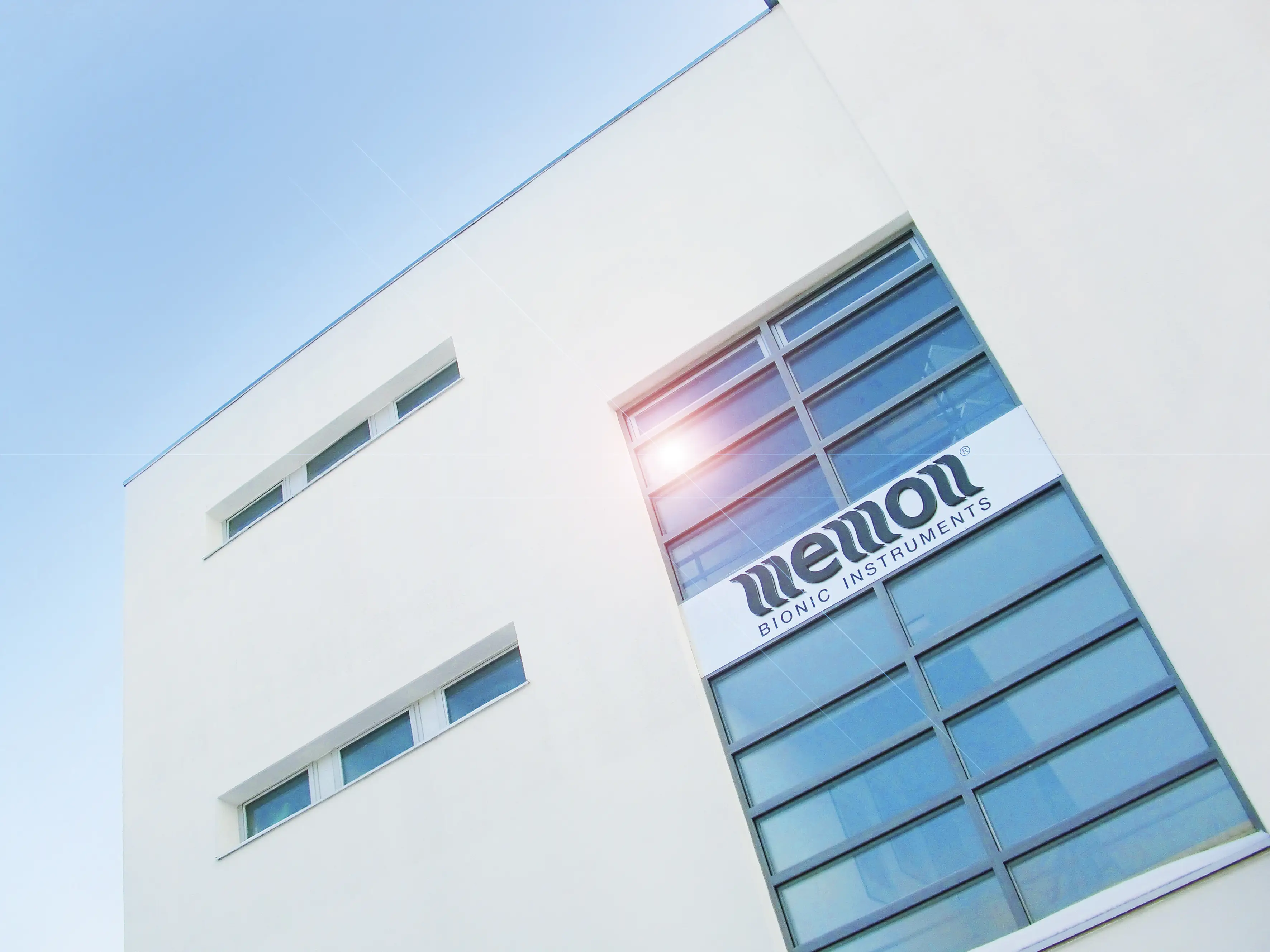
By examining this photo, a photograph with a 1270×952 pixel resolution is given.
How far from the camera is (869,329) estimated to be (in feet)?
26.4

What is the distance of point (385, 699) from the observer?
9.05 metres

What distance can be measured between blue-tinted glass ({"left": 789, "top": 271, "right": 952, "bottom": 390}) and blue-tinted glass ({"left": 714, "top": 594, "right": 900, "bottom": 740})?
1891 mm

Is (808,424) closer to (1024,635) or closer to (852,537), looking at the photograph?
(852,537)

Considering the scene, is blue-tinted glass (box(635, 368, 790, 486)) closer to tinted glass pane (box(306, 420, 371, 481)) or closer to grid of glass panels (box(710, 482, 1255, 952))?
grid of glass panels (box(710, 482, 1255, 952))

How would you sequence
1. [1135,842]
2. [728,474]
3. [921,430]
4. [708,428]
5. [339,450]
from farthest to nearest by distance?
[339,450]
[708,428]
[728,474]
[921,430]
[1135,842]

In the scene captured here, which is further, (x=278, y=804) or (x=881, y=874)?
(x=278, y=804)

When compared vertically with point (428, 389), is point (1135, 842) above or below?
below

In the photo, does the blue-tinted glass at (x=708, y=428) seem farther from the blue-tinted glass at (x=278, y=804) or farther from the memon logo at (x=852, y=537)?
the blue-tinted glass at (x=278, y=804)

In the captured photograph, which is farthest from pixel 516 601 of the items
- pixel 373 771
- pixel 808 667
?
pixel 808 667

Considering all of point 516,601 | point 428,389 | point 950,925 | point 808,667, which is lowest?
point 950,925

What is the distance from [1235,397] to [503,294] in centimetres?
628

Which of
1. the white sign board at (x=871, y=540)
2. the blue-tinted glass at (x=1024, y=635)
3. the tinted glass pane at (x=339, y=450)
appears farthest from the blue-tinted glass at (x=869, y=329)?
the tinted glass pane at (x=339, y=450)

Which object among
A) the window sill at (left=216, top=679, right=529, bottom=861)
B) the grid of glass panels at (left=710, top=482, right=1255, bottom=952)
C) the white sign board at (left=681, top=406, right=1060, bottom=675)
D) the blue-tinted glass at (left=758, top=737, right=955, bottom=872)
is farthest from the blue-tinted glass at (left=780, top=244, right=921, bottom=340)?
the window sill at (left=216, top=679, right=529, bottom=861)

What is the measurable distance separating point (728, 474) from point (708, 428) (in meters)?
0.48
